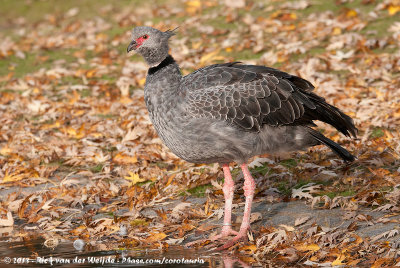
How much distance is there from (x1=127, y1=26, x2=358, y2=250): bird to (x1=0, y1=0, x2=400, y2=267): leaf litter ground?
75 cm

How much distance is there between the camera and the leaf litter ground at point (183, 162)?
7621mm

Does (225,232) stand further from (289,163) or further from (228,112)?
(289,163)

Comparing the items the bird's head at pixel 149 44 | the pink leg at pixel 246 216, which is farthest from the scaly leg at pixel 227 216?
the bird's head at pixel 149 44

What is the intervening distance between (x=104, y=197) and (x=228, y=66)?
2.77m

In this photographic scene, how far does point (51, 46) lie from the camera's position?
59.8 feet

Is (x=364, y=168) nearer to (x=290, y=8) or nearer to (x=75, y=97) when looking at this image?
(x=75, y=97)

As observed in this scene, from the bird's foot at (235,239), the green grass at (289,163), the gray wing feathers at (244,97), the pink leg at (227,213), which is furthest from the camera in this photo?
the green grass at (289,163)

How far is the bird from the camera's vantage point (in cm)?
730

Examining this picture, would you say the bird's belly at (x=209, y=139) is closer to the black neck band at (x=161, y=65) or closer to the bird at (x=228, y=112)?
the bird at (x=228, y=112)

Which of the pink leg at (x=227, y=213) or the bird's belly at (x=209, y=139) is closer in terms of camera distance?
the bird's belly at (x=209, y=139)

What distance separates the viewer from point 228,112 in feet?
24.4

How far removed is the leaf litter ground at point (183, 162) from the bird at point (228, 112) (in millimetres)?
752

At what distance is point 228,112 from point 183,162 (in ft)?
9.38

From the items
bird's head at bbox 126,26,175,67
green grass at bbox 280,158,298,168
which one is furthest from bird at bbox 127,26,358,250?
green grass at bbox 280,158,298,168
